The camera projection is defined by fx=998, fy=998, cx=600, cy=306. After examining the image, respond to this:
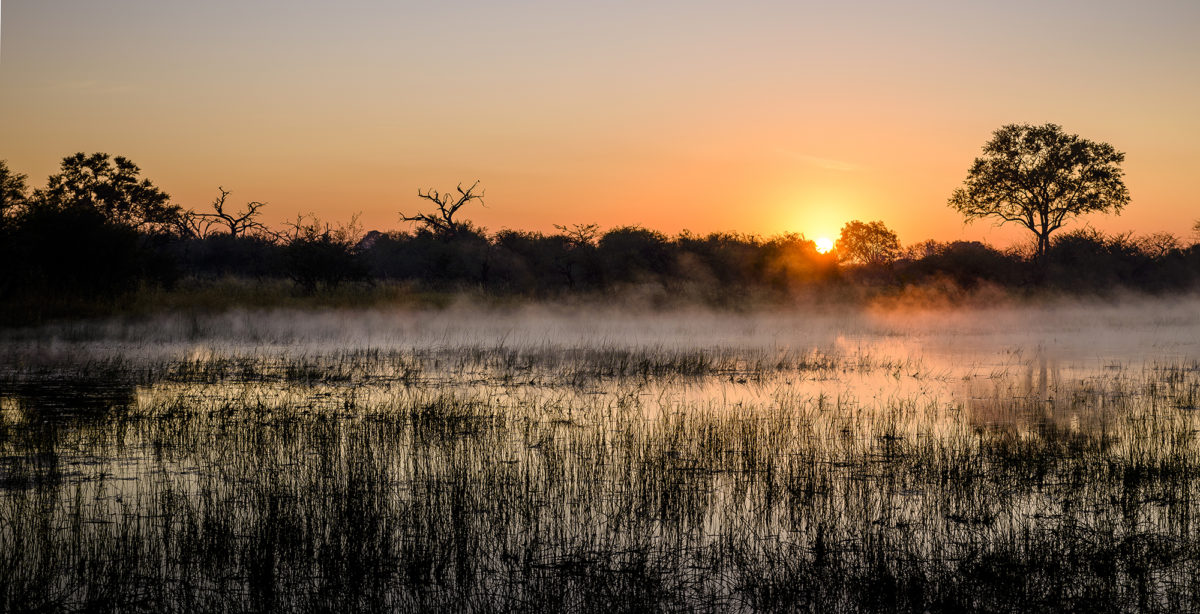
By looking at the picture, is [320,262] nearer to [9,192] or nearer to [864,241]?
[9,192]

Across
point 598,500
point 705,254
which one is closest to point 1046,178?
point 705,254

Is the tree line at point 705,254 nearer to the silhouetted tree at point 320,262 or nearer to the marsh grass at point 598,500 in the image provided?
the silhouetted tree at point 320,262

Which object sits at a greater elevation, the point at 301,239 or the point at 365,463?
the point at 301,239

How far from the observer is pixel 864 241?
78062 millimetres

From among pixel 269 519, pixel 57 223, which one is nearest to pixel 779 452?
pixel 269 519

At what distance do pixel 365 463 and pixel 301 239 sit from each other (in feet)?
101

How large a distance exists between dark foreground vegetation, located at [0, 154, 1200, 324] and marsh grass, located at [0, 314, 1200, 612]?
16339 mm

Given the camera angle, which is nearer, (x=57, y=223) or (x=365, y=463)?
(x=365, y=463)

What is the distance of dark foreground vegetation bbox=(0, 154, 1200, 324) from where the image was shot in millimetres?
29969

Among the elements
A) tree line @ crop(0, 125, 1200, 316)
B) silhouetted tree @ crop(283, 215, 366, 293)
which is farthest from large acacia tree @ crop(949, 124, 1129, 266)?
silhouetted tree @ crop(283, 215, 366, 293)

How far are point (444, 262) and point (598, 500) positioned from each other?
136 feet

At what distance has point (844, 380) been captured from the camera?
57.5ft

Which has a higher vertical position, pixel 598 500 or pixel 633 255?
pixel 633 255

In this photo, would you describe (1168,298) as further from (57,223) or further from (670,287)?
(57,223)
